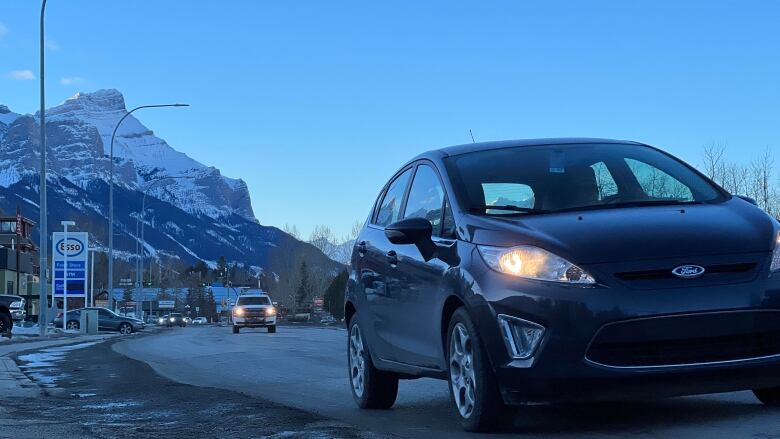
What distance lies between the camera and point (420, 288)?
5895 mm

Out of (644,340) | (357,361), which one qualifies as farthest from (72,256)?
(644,340)

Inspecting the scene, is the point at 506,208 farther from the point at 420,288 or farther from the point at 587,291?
the point at 587,291

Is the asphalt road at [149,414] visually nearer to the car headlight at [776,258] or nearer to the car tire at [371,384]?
the car tire at [371,384]

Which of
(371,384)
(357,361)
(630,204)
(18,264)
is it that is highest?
(18,264)

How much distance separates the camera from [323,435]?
561cm

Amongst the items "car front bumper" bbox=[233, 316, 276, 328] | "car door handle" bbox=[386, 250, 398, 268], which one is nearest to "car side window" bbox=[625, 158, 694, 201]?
"car door handle" bbox=[386, 250, 398, 268]

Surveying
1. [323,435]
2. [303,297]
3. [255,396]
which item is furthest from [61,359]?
[303,297]

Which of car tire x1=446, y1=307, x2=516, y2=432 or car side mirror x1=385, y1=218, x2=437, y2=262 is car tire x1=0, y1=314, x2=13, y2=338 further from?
car tire x1=446, y1=307, x2=516, y2=432

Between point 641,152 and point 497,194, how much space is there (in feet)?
3.87

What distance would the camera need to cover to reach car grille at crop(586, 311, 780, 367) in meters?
4.71

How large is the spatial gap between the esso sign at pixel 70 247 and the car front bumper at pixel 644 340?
42.4 m

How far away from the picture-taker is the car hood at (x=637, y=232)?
483 centimetres

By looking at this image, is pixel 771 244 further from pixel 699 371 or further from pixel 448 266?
pixel 448 266

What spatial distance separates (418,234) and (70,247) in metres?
41.6
